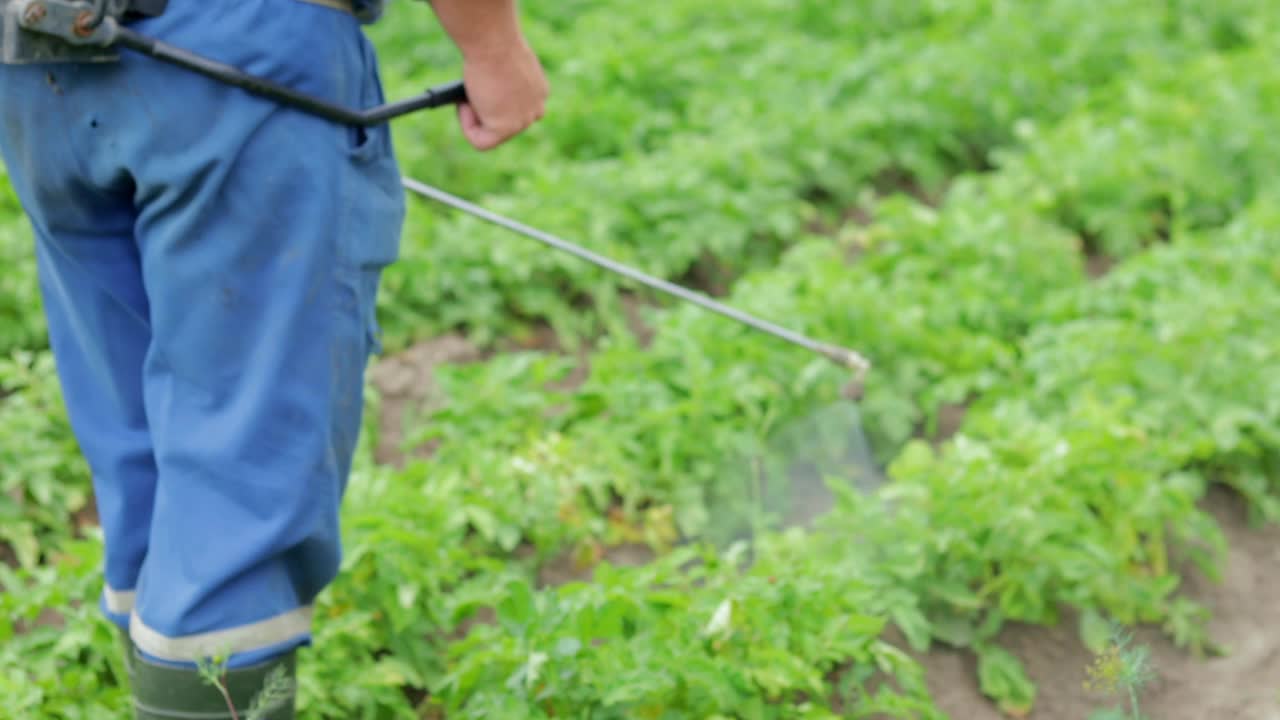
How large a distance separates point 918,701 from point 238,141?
5.29ft

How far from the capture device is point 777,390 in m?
3.75

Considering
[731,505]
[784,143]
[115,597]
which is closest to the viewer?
[115,597]

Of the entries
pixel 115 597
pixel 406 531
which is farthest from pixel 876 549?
pixel 115 597

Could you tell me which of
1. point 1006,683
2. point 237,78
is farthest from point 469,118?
point 1006,683

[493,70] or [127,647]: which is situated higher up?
[493,70]

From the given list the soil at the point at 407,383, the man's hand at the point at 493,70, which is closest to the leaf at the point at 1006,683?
the soil at the point at 407,383

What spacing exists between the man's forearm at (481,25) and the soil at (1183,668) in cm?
168

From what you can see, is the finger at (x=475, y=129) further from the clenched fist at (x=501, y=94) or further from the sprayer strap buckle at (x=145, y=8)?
the sprayer strap buckle at (x=145, y=8)

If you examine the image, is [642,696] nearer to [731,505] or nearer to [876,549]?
[876,549]

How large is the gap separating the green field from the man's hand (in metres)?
0.85

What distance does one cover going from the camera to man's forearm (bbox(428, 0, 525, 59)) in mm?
1979

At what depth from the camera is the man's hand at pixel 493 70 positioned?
6.54ft

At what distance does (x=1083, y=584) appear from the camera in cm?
321

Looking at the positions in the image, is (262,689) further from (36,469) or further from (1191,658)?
(1191,658)
